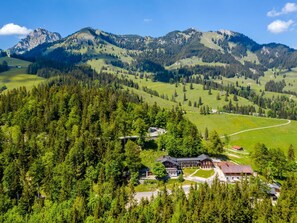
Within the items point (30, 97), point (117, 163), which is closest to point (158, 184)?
point (117, 163)

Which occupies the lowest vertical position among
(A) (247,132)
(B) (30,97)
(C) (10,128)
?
(A) (247,132)

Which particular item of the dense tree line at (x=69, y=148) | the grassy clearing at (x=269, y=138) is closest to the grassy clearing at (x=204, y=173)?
the dense tree line at (x=69, y=148)

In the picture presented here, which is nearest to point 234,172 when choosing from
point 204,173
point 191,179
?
point 204,173

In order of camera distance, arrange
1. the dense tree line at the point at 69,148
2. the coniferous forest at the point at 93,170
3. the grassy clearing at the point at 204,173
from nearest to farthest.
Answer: the coniferous forest at the point at 93,170
the dense tree line at the point at 69,148
the grassy clearing at the point at 204,173

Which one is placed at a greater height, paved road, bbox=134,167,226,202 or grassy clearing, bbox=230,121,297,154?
paved road, bbox=134,167,226,202

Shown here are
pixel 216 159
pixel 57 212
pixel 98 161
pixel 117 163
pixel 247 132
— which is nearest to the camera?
pixel 57 212

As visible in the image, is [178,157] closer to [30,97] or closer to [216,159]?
[216,159]

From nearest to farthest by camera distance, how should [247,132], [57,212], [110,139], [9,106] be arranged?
1. [57,212]
2. [110,139]
3. [9,106]
4. [247,132]

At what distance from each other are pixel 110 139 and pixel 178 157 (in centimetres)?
2749

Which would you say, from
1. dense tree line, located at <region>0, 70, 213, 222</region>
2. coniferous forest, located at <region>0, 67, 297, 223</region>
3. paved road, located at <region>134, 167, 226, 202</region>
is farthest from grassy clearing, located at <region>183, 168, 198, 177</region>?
dense tree line, located at <region>0, 70, 213, 222</region>

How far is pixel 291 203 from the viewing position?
6806 cm

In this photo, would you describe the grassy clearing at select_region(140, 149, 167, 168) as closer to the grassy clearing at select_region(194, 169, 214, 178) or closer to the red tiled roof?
the grassy clearing at select_region(194, 169, 214, 178)

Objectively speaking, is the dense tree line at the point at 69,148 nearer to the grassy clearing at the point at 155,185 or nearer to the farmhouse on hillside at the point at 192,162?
the grassy clearing at the point at 155,185

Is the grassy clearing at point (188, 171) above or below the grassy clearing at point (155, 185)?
above
